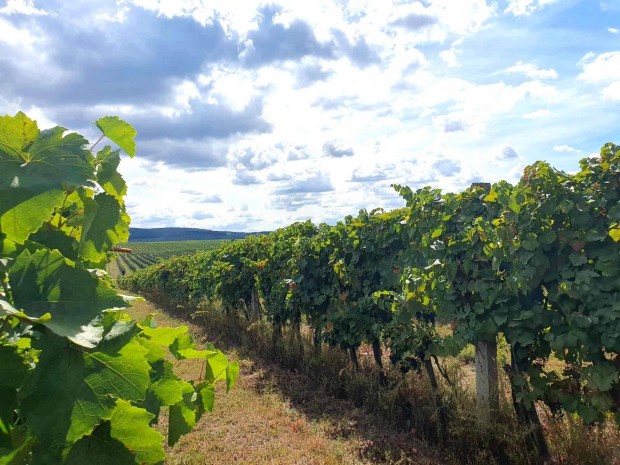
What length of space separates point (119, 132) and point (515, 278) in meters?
3.57

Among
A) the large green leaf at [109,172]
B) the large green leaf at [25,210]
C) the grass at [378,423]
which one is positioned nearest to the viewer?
the large green leaf at [25,210]

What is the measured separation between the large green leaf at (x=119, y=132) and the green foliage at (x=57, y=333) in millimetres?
172

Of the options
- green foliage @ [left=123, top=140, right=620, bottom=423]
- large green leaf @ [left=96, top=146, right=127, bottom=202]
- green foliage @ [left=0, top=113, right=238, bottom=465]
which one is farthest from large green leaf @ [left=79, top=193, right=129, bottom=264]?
green foliage @ [left=123, top=140, right=620, bottom=423]

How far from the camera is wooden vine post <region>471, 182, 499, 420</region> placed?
174 inches

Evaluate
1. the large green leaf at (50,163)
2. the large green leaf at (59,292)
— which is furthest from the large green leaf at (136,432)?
the large green leaf at (50,163)

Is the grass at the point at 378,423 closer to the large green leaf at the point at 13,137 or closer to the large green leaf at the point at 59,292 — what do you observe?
the large green leaf at the point at 59,292

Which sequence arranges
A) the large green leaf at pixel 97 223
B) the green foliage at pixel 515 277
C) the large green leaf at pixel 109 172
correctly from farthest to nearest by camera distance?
the green foliage at pixel 515 277, the large green leaf at pixel 109 172, the large green leaf at pixel 97 223

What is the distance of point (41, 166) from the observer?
2.83ft

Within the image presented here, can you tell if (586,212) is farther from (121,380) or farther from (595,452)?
(121,380)

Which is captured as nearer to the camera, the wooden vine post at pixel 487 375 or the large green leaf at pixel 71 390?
the large green leaf at pixel 71 390

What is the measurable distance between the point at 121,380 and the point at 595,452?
414 centimetres

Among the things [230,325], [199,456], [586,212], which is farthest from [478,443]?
[230,325]

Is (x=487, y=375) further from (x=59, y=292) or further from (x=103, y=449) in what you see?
(x=59, y=292)

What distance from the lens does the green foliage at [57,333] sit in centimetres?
75
